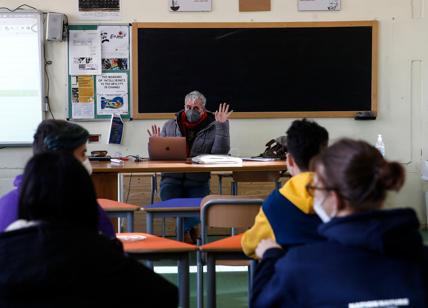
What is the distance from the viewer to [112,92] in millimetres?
6363

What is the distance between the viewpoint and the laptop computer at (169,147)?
5097mm

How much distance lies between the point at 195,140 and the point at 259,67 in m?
1.25

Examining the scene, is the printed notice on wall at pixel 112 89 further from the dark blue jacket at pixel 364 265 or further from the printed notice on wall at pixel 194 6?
the dark blue jacket at pixel 364 265

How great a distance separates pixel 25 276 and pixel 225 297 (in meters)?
2.76

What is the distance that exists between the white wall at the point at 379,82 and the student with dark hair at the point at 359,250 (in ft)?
15.8

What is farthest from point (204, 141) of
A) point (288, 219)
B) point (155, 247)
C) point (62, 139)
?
point (288, 219)

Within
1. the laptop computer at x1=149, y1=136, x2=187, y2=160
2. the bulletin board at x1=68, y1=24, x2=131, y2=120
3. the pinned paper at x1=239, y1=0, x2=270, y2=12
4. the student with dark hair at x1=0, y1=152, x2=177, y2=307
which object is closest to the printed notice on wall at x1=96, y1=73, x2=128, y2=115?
the bulletin board at x1=68, y1=24, x2=131, y2=120

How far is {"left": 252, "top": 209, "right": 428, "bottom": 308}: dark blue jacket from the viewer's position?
1.47 m

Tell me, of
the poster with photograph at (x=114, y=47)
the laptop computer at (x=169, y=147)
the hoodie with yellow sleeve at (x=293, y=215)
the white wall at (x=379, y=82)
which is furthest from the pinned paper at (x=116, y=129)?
the hoodie with yellow sleeve at (x=293, y=215)

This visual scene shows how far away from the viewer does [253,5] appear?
6.34m

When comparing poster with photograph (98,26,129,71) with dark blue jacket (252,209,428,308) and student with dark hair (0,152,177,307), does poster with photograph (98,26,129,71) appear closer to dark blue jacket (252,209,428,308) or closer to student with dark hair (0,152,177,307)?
student with dark hair (0,152,177,307)

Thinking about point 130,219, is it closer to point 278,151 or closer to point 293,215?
point 293,215

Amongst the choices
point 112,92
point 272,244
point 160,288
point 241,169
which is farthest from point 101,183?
point 160,288

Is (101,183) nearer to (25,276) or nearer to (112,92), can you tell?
(112,92)
